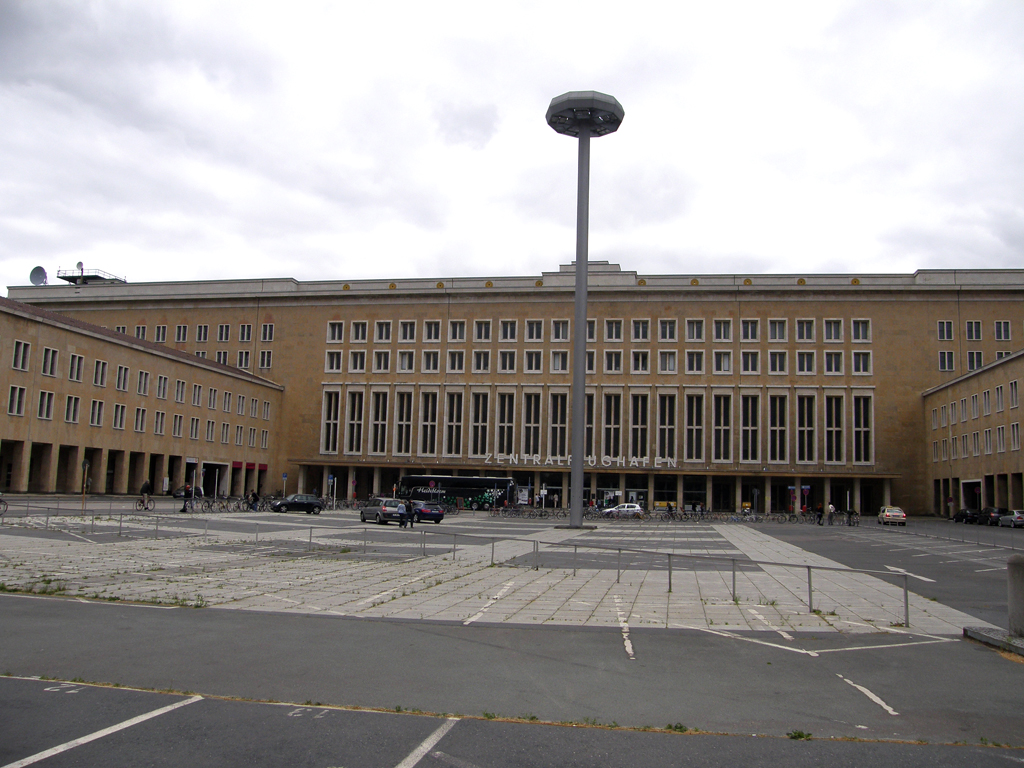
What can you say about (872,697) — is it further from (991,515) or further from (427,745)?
→ (991,515)

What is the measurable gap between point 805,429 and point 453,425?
114ft

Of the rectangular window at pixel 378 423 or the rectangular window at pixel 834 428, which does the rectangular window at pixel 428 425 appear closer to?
the rectangular window at pixel 378 423

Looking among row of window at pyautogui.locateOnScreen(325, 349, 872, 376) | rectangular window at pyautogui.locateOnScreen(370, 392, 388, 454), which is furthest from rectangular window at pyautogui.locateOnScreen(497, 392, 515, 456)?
rectangular window at pyautogui.locateOnScreen(370, 392, 388, 454)

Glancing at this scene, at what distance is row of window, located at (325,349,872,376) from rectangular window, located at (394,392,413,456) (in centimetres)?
285

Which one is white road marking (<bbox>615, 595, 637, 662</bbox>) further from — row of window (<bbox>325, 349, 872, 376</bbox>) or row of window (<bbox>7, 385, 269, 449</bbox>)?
row of window (<bbox>325, 349, 872, 376</bbox>)

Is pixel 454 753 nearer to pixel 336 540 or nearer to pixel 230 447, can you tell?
pixel 336 540

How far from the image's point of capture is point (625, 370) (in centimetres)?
8119

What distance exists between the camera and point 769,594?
55.3 ft

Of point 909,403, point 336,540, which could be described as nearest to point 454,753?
point 336,540

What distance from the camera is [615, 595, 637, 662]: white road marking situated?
10.9 metres

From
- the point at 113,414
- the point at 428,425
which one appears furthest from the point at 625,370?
the point at 113,414

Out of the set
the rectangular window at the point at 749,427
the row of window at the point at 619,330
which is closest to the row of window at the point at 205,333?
the row of window at the point at 619,330

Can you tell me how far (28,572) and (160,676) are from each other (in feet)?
35.2

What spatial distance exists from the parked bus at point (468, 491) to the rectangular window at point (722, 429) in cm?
2096
